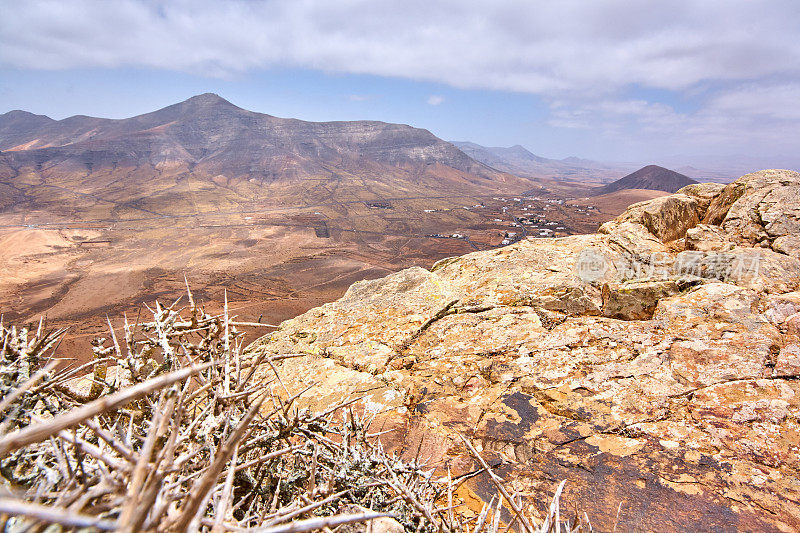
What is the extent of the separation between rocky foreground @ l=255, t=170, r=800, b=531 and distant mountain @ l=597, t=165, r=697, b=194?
114076 mm

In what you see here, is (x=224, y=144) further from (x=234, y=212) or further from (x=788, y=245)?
(x=788, y=245)

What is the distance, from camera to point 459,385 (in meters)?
4.02

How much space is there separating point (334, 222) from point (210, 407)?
170 ft

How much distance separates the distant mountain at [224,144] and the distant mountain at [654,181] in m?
38.6

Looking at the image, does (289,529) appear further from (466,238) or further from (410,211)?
(410,211)

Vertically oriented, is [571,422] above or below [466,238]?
above

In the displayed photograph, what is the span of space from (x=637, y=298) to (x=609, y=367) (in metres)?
1.68

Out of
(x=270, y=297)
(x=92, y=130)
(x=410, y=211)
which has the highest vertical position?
(x=92, y=130)

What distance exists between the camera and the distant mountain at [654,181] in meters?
98.2

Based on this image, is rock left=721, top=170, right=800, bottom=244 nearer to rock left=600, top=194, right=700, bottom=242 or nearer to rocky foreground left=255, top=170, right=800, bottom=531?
rocky foreground left=255, top=170, right=800, bottom=531

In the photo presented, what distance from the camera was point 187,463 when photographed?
131 cm

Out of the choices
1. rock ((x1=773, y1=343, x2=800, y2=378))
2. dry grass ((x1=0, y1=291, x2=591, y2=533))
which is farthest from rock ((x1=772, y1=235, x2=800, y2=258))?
dry grass ((x1=0, y1=291, x2=591, y2=533))

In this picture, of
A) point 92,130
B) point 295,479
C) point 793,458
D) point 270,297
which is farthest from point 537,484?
point 92,130

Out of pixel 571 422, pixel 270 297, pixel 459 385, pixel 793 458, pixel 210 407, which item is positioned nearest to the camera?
pixel 210 407
